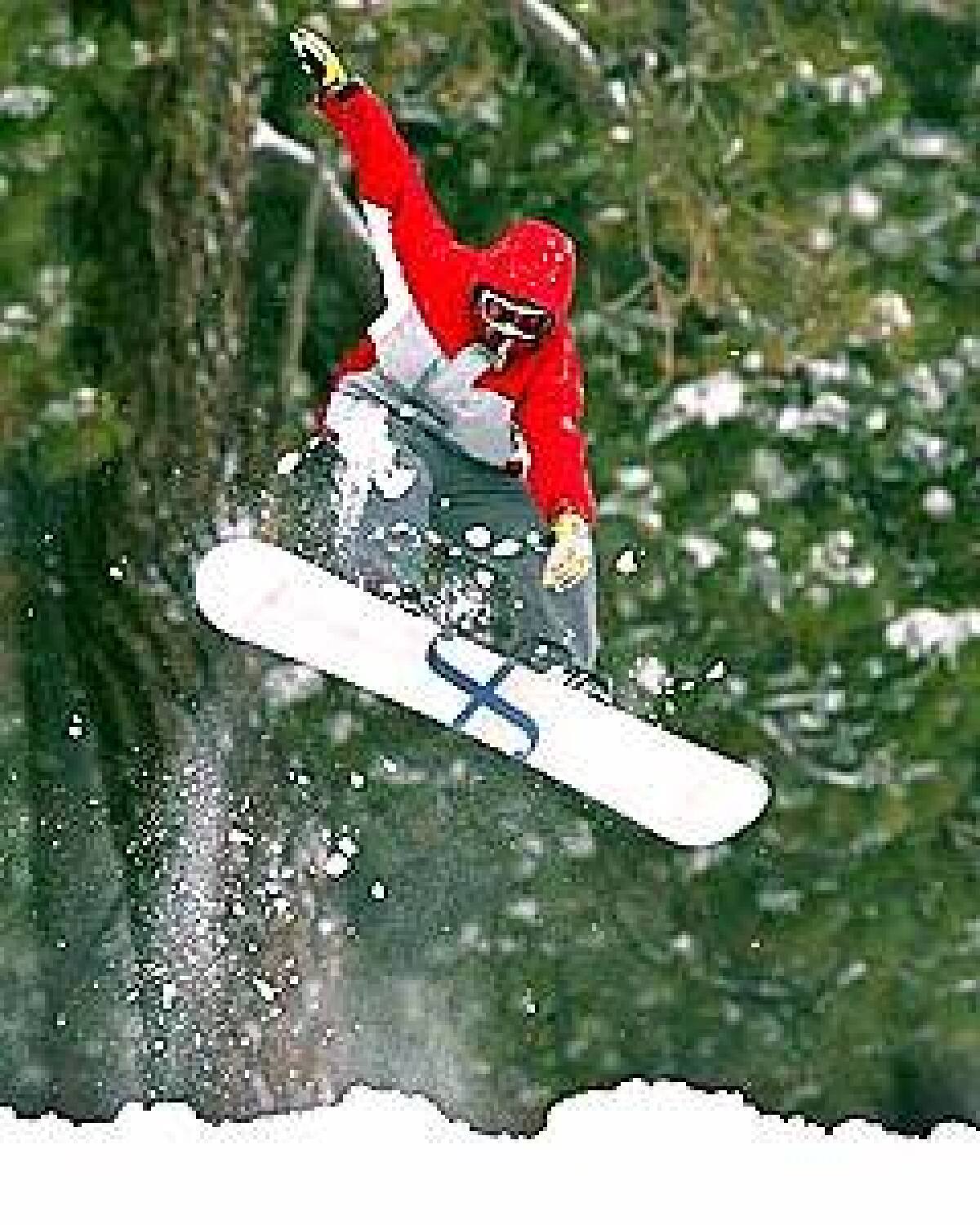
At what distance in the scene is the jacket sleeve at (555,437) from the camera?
6.39 meters

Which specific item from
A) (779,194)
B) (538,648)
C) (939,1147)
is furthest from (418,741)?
(939,1147)

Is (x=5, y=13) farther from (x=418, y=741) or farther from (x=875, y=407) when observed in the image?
(x=875, y=407)

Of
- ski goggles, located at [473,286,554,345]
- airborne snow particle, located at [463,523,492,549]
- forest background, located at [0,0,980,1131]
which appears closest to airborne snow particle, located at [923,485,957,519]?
forest background, located at [0,0,980,1131]

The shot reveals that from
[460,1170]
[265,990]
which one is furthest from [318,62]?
[265,990]

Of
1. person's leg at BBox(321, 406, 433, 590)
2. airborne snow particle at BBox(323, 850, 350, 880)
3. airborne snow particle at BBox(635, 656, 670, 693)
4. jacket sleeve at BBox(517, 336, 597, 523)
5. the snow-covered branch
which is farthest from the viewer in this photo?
airborne snow particle at BBox(635, 656, 670, 693)

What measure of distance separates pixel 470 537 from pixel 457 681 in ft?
0.94

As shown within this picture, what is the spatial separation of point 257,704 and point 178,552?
0.42 metres

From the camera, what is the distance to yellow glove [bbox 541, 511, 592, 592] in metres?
6.31

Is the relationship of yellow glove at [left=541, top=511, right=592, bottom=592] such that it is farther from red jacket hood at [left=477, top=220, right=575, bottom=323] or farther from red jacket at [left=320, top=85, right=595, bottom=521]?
red jacket hood at [left=477, top=220, right=575, bottom=323]

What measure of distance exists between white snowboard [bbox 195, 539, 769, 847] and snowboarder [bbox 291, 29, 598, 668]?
0.09m

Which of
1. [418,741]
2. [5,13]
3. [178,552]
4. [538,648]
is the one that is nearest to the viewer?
[538,648]

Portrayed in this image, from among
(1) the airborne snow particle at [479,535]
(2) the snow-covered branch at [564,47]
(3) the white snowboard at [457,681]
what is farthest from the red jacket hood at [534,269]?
(2) the snow-covered branch at [564,47]

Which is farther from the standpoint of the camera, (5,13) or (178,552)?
(5,13)

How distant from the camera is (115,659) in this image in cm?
859
